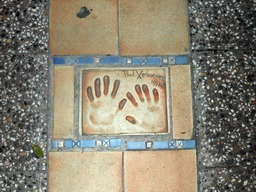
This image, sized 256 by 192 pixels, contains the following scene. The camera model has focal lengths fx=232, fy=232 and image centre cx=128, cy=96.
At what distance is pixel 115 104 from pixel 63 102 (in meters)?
0.27

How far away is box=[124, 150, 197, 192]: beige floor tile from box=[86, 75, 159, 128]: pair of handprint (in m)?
0.17

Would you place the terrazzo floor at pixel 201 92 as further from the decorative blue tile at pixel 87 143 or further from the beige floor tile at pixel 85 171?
the decorative blue tile at pixel 87 143

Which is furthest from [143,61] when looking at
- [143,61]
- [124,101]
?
[124,101]

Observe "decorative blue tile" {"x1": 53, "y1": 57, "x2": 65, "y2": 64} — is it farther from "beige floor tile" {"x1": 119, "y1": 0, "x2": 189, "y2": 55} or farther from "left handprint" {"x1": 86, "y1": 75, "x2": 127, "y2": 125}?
"beige floor tile" {"x1": 119, "y1": 0, "x2": 189, "y2": 55}

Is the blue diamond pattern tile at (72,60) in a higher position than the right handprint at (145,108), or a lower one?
higher

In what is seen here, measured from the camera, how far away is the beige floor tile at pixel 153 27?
1.22 m

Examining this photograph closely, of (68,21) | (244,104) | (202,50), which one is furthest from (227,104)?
(68,21)

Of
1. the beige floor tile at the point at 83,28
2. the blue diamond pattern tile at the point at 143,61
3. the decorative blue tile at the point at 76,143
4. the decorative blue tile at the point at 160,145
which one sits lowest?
the decorative blue tile at the point at 160,145

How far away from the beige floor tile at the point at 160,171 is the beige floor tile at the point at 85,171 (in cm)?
6

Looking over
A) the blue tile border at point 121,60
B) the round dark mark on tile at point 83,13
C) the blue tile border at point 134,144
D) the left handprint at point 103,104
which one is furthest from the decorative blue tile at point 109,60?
the blue tile border at point 134,144

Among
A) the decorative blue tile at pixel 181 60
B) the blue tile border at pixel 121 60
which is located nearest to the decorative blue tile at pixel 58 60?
the blue tile border at pixel 121 60

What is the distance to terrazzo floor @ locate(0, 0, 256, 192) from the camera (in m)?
1.15

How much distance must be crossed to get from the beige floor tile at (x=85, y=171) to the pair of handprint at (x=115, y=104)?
0.59 ft

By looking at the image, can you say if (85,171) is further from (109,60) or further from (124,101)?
(109,60)
